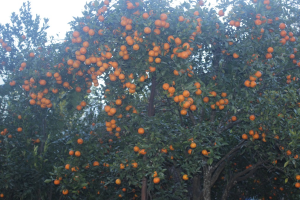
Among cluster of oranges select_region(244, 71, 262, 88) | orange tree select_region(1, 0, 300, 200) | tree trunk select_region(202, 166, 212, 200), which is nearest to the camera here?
orange tree select_region(1, 0, 300, 200)

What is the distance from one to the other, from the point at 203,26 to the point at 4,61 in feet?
10.9

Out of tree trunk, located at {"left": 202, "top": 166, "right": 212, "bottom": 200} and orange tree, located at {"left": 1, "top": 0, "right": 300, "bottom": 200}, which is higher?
orange tree, located at {"left": 1, "top": 0, "right": 300, "bottom": 200}

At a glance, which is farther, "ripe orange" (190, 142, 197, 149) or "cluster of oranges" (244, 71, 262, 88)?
"cluster of oranges" (244, 71, 262, 88)

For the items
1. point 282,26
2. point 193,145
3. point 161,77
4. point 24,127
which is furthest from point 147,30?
point 24,127

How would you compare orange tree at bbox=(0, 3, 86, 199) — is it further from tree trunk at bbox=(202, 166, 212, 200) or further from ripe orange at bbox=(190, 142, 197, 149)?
tree trunk at bbox=(202, 166, 212, 200)

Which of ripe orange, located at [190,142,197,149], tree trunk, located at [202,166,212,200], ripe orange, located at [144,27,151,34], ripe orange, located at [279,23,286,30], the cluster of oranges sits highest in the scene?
ripe orange, located at [144,27,151,34]

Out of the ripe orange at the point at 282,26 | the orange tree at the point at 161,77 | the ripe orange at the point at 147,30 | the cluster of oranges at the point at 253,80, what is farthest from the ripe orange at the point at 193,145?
the ripe orange at the point at 282,26

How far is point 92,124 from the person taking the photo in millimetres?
4555

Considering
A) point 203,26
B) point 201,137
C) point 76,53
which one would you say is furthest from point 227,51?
point 76,53

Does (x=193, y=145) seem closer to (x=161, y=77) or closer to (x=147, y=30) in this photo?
(x=161, y=77)

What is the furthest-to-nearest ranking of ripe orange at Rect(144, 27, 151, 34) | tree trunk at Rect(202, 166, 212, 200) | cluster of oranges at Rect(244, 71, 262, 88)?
tree trunk at Rect(202, 166, 212, 200) → cluster of oranges at Rect(244, 71, 262, 88) → ripe orange at Rect(144, 27, 151, 34)

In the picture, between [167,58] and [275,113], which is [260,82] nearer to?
[275,113]

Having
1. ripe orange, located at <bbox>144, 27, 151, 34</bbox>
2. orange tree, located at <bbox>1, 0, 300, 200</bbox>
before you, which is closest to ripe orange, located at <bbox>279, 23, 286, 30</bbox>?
orange tree, located at <bbox>1, 0, 300, 200</bbox>

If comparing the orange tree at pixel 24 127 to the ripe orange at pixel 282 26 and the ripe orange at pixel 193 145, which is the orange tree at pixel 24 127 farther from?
the ripe orange at pixel 282 26
